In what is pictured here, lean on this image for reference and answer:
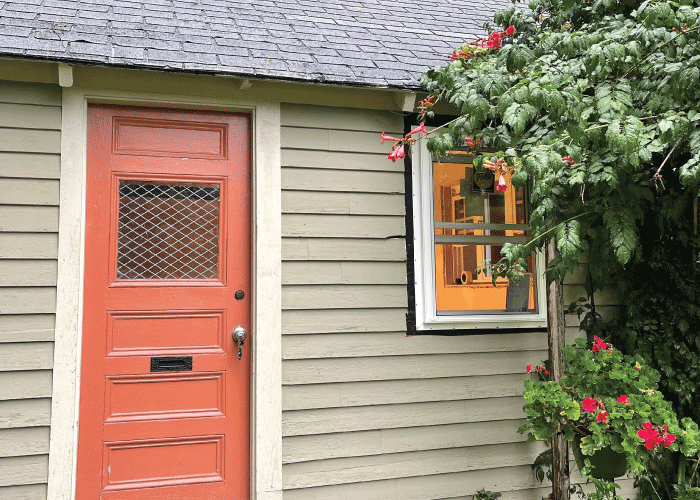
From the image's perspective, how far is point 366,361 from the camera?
3330 mm

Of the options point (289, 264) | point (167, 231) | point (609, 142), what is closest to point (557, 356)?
point (609, 142)

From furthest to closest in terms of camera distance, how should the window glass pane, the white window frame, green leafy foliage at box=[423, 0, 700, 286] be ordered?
the window glass pane < the white window frame < green leafy foliage at box=[423, 0, 700, 286]

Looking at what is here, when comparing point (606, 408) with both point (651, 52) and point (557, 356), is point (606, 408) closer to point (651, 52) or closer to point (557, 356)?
point (557, 356)

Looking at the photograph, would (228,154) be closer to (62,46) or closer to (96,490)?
(62,46)

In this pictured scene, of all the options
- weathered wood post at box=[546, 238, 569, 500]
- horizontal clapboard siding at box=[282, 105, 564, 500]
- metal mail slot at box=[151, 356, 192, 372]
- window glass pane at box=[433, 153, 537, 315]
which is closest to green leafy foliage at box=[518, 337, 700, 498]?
weathered wood post at box=[546, 238, 569, 500]

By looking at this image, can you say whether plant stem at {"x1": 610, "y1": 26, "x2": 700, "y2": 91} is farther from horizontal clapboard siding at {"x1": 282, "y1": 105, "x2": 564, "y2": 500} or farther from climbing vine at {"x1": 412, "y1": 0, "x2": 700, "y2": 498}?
horizontal clapboard siding at {"x1": 282, "y1": 105, "x2": 564, "y2": 500}

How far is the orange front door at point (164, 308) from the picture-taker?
301 cm

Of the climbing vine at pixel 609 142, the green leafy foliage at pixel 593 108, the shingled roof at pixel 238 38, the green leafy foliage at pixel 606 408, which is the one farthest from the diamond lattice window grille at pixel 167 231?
the green leafy foliage at pixel 606 408

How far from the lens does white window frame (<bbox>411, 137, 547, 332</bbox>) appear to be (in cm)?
345

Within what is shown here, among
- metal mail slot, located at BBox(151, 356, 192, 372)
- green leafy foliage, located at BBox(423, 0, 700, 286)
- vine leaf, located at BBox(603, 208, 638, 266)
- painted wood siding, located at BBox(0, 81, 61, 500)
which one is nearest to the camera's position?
green leafy foliage, located at BBox(423, 0, 700, 286)

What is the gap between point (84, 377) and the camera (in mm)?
2984

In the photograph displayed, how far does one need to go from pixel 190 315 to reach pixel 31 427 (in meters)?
0.89

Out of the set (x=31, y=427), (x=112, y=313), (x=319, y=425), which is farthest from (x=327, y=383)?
(x=31, y=427)

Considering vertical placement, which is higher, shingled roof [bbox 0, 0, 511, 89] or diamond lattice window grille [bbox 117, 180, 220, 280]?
shingled roof [bbox 0, 0, 511, 89]
